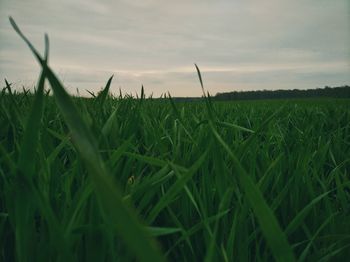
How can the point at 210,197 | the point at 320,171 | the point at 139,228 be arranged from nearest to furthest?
the point at 139,228, the point at 210,197, the point at 320,171

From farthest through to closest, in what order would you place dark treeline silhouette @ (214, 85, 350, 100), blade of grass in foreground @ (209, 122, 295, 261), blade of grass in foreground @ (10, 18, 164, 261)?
dark treeline silhouette @ (214, 85, 350, 100)
blade of grass in foreground @ (209, 122, 295, 261)
blade of grass in foreground @ (10, 18, 164, 261)

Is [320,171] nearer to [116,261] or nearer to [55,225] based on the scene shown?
[116,261]

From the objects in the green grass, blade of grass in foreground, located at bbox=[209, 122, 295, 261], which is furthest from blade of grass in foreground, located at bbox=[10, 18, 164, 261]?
blade of grass in foreground, located at bbox=[209, 122, 295, 261]

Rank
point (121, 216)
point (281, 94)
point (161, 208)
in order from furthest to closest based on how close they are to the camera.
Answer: point (281, 94) → point (161, 208) → point (121, 216)

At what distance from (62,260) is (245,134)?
171cm

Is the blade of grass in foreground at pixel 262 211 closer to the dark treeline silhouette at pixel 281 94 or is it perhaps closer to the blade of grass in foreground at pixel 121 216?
the blade of grass in foreground at pixel 121 216

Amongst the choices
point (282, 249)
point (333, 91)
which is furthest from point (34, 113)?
point (333, 91)

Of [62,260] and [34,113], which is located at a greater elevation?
[34,113]

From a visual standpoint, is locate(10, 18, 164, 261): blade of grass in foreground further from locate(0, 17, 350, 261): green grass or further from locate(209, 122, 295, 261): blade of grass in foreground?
locate(209, 122, 295, 261): blade of grass in foreground

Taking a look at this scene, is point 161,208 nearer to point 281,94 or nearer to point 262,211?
point 262,211

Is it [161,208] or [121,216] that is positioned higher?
[121,216]

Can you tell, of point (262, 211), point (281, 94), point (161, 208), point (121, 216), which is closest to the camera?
point (121, 216)

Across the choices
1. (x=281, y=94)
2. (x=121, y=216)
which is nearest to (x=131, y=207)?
(x=121, y=216)

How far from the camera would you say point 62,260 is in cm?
44
